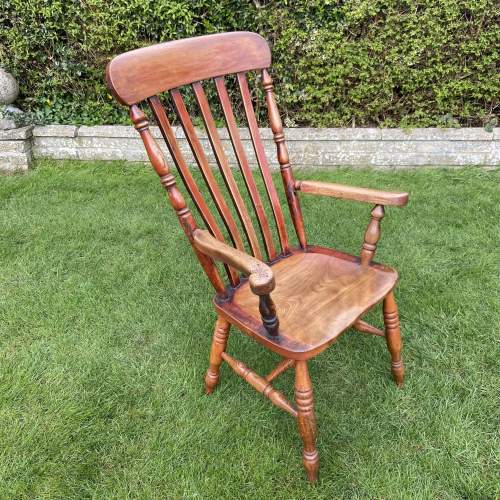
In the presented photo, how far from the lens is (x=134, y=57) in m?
1.43

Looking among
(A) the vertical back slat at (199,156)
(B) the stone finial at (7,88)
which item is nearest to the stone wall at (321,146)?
(B) the stone finial at (7,88)

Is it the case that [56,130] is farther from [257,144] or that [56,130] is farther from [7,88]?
[257,144]

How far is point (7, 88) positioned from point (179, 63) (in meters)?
3.17

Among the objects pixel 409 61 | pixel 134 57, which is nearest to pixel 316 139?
pixel 409 61

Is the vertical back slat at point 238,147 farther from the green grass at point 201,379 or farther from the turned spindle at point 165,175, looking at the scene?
the green grass at point 201,379

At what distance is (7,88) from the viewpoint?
3939mm

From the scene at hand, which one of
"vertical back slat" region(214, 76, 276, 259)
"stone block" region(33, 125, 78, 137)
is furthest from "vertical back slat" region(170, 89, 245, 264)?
"stone block" region(33, 125, 78, 137)

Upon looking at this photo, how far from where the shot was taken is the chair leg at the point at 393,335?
1.74 meters

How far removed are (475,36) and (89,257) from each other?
11.0 feet

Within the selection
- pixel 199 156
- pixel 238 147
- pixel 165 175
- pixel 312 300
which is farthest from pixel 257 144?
pixel 312 300

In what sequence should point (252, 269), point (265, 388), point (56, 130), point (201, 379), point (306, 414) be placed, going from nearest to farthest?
point (252, 269) < point (306, 414) < point (265, 388) < point (201, 379) < point (56, 130)

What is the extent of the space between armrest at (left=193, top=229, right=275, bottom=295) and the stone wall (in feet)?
8.47

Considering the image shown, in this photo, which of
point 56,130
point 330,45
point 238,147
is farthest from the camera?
point 56,130

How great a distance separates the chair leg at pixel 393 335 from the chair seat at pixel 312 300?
0.11 metres
